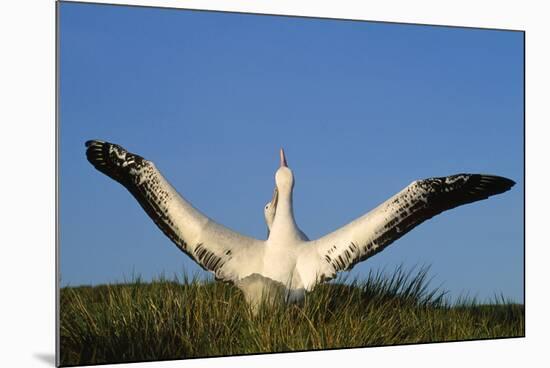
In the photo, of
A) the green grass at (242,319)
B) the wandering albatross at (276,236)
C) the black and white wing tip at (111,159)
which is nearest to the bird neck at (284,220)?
the wandering albatross at (276,236)

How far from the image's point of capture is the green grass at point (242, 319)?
284 inches

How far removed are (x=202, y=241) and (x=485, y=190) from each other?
1838mm

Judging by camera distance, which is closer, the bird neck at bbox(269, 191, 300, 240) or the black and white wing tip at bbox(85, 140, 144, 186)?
the black and white wing tip at bbox(85, 140, 144, 186)

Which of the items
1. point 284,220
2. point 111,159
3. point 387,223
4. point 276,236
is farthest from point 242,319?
point 111,159

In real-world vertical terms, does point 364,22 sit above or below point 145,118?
above

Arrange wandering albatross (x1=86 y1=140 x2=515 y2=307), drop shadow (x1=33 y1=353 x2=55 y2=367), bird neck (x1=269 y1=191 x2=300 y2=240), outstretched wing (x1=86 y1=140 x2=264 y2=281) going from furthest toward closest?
bird neck (x1=269 y1=191 x2=300 y2=240), wandering albatross (x1=86 y1=140 x2=515 y2=307), outstretched wing (x1=86 y1=140 x2=264 y2=281), drop shadow (x1=33 y1=353 x2=55 y2=367)

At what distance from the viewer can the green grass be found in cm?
722

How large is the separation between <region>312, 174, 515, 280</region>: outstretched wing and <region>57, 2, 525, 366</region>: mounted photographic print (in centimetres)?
1

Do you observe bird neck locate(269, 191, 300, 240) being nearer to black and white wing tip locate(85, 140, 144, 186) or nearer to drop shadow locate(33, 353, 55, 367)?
black and white wing tip locate(85, 140, 144, 186)

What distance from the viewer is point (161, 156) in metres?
7.39

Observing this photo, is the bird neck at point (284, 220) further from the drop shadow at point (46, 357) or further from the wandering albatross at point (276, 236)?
the drop shadow at point (46, 357)

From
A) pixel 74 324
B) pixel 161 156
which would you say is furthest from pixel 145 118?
pixel 74 324

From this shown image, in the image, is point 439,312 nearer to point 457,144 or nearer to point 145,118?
point 457,144

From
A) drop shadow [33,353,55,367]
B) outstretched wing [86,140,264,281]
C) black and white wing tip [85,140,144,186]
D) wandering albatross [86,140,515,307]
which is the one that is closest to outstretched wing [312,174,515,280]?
wandering albatross [86,140,515,307]
